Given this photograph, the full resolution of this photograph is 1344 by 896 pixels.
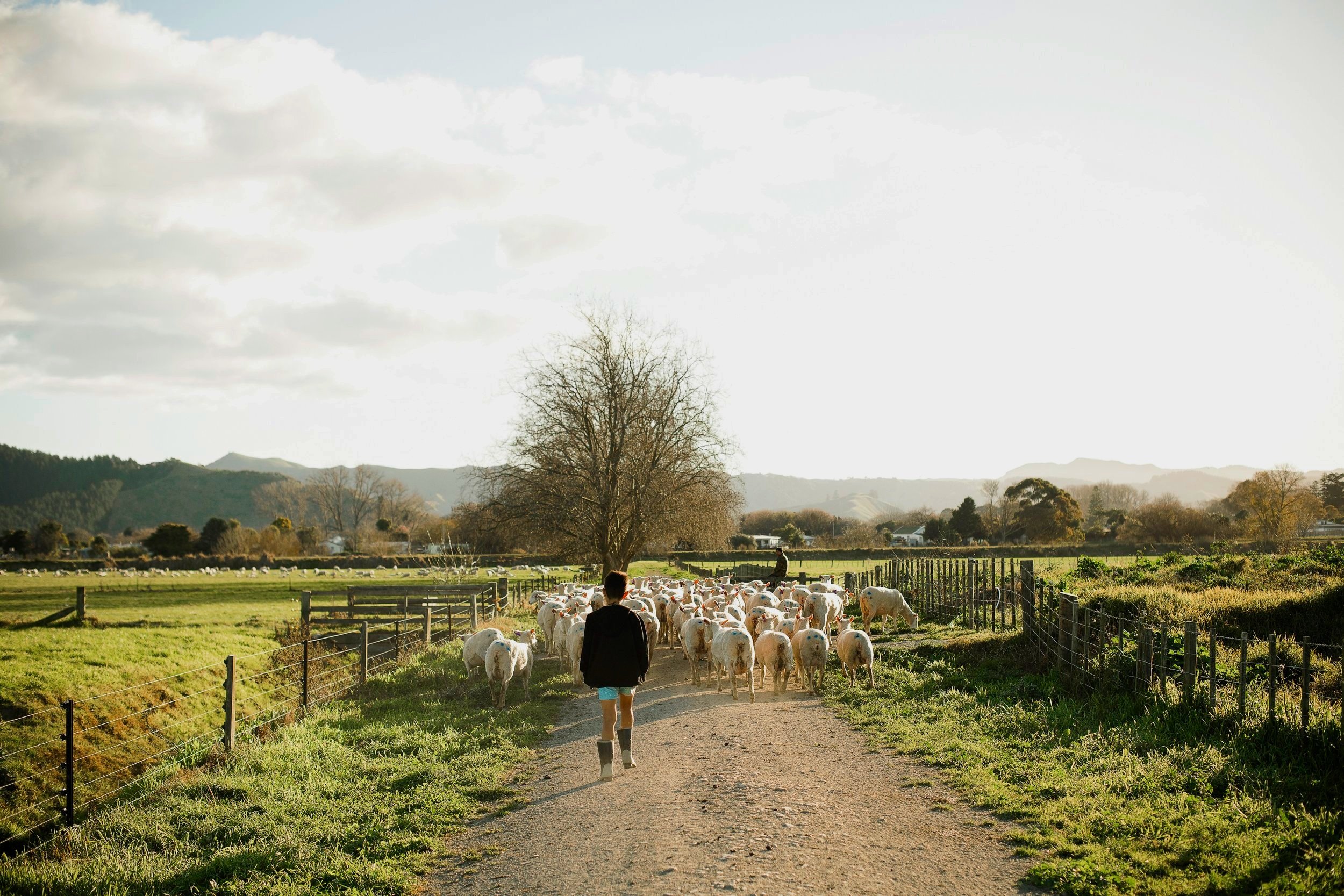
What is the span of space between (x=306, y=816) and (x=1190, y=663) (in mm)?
9609

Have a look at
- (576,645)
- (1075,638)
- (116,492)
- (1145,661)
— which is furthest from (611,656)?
(116,492)

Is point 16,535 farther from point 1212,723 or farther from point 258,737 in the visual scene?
point 1212,723

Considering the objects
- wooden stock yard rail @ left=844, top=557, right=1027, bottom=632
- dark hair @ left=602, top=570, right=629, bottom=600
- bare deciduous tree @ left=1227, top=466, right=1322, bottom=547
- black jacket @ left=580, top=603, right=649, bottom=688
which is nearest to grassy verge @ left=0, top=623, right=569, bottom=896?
black jacket @ left=580, top=603, right=649, bottom=688

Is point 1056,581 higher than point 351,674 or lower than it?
higher

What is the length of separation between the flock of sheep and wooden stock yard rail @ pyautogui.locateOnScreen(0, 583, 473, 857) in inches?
106

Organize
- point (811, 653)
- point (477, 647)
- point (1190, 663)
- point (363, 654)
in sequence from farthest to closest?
1. point (363, 654)
2. point (477, 647)
3. point (811, 653)
4. point (1190, 663)

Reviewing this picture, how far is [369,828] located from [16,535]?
97.8m

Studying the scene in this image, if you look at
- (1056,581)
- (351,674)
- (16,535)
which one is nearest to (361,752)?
(351,674)

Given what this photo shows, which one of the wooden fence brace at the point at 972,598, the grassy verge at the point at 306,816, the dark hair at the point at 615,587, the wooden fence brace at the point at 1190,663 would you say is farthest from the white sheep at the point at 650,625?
the wooden fence brace at the point at 1190,663

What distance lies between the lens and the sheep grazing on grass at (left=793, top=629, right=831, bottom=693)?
44.4 feet

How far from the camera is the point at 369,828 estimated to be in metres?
6.82

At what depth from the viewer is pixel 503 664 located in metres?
12.5

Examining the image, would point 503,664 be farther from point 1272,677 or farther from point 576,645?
point 1272,677

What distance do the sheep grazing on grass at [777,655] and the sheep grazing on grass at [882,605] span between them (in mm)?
7326
